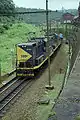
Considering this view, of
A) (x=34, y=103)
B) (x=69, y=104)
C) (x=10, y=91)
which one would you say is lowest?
(x=10, y=91)

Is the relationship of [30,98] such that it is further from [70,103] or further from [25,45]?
[70,103]

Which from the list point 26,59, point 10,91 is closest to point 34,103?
Answer: point 10,91

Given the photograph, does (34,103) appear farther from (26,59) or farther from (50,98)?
(26,59)

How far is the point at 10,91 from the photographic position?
2258 centimetres

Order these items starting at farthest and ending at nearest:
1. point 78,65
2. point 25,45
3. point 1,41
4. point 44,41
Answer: point 1,41, point 44,41, point 25,45, point 78,65

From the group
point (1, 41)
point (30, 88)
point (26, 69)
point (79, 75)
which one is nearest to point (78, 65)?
point (79, 75)

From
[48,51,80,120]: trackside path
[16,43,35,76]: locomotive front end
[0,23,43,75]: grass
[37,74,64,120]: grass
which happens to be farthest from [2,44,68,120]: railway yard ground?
[0,23,43,75]: grass

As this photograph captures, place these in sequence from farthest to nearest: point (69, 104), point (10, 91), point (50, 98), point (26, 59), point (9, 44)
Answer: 1. point (9, 44)
2. point (26, 59)
3. point (10, 91)
4. point (50, 98)
5. point (69, 104)

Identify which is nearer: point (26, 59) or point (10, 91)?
point (10, 91)

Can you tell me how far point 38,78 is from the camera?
2817 cm

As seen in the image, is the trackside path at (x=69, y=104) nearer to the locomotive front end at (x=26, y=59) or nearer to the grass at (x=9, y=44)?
the locomotive front end at (x=26, y=59)

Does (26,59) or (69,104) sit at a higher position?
(69,104)

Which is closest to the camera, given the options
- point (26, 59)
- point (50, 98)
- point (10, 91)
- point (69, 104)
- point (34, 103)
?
point (69, 104)

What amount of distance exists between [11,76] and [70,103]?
20.1m
